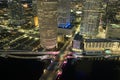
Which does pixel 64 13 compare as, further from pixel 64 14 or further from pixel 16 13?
pixel 16 13

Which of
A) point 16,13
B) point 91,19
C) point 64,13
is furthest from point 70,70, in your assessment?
Answer: point 16,13

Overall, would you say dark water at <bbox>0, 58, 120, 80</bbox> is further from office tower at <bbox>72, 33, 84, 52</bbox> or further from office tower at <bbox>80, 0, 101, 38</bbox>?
office tower at <bbox>80, 0, 101, 38</bbox>

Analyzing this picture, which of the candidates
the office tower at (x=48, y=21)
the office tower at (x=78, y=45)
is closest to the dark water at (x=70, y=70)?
the office tower at (x=78, y=45)

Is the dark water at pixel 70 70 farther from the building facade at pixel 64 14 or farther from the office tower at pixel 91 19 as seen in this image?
the building facade at pixel 64 14

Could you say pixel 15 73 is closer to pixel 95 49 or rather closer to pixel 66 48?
pixel 66 48

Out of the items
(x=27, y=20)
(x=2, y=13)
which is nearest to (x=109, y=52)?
(x=27, y=20)

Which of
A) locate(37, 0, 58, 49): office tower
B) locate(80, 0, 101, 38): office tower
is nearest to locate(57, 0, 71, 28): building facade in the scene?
locate(80, 0, 101, 38): office tower

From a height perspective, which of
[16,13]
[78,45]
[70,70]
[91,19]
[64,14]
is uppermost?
[16,13]
